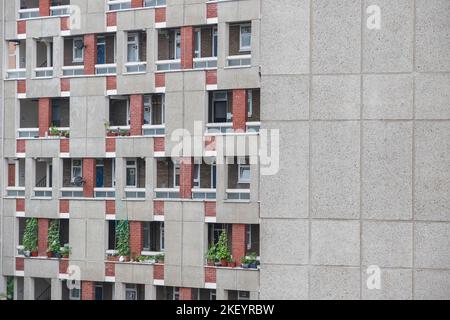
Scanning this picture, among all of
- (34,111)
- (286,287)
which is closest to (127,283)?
(34,111)

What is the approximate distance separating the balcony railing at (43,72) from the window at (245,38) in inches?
239

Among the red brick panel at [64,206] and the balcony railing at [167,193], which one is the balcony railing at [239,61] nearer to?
the balcony railing at [167,193]

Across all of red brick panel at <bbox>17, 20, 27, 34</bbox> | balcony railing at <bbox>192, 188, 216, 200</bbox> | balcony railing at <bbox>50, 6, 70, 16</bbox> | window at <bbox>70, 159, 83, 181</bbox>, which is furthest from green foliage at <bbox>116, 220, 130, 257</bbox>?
red brick panel at <bbox>17, 20, 27, 34</bbox>

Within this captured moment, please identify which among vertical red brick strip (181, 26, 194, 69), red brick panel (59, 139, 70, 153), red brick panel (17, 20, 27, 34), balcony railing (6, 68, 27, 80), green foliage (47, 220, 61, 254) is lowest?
green foliage (47, 220, 61, 254)

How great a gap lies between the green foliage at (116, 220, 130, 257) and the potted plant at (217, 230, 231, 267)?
2803 millimetres

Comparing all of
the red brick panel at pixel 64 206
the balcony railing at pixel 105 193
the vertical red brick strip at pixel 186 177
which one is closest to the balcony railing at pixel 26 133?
the red brick panel at pixel 64 206

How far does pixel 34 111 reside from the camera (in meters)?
29.5

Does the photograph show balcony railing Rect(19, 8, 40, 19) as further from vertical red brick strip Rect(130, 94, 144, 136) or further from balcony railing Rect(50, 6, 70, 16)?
vertical red brick strip Rect(130, 94, 144, 136)

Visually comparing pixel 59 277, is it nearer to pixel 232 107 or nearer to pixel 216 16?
pixel 232 107

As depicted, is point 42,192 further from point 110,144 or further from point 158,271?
point 158,271

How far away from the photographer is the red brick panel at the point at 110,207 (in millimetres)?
27047

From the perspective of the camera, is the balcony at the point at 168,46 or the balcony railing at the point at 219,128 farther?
the balcony at the point at 168,46

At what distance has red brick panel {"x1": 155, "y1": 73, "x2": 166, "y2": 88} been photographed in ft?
86.9

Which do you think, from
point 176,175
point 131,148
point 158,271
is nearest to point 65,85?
point 131,148
